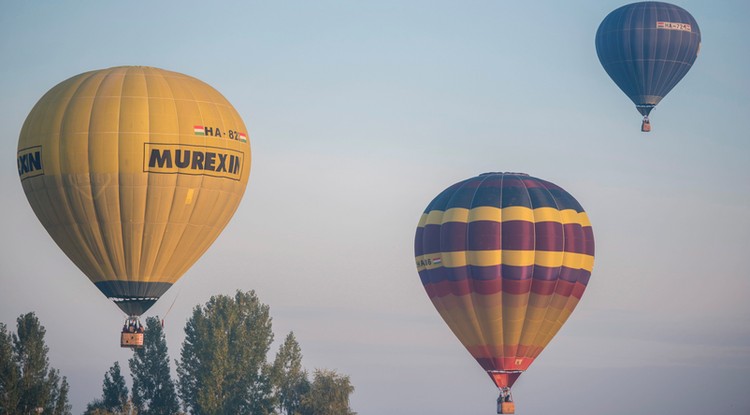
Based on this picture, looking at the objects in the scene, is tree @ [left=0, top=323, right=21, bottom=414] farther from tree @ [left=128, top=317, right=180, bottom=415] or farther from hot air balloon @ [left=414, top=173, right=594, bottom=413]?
hot air balloon @ [left=414, top=173, right=594, bottom=413]

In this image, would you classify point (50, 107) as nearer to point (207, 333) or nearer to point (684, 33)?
point (207, 333)

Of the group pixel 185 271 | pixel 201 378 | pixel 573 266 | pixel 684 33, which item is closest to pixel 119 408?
pixel 201 378

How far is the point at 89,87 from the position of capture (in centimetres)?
5678

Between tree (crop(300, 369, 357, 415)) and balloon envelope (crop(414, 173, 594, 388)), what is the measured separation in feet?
42.7

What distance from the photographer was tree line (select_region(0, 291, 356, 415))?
7381cm

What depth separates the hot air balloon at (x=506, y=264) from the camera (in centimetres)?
6084

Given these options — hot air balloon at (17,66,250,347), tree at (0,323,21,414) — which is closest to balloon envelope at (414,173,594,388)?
hot air balloon at (17,66,250,347)

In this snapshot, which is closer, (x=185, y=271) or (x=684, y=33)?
(x=185, y=271)

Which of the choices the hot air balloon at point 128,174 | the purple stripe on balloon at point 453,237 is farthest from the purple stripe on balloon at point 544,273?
the hot air balloon at point 128,174

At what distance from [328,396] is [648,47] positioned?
2187 centimetres

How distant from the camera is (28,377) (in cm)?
7038

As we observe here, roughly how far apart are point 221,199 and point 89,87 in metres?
6.16

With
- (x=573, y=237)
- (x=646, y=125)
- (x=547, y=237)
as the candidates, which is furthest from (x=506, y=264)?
(x=646, y=125)

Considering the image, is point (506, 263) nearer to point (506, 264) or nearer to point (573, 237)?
point (506, 264)
